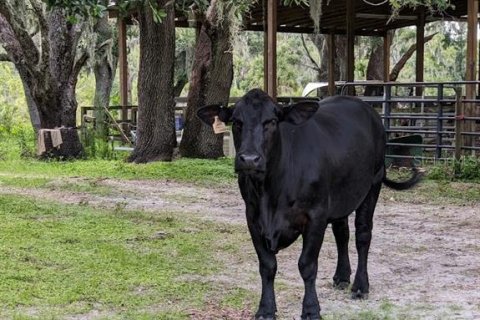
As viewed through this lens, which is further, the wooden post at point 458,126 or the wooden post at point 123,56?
the wooden post at point 123,56

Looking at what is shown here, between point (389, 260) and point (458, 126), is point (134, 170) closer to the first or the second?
point (458, 126)

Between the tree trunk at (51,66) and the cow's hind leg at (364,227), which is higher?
the tree trunk at (51,66)

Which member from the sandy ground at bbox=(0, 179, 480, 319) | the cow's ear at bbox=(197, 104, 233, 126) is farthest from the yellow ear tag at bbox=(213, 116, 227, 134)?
the sandy ground at bbox=(0, 179, 480, 319)

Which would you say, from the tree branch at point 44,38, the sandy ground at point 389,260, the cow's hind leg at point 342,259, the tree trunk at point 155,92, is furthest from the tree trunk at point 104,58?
the cow's hind leg at point 342,259

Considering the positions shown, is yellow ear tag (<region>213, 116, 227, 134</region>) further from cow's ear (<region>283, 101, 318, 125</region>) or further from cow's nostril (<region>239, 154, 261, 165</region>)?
cow's nostril (<region>239, 154, 261, 165</region>)

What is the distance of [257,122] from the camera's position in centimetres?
397

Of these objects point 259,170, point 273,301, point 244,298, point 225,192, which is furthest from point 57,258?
point 225,192

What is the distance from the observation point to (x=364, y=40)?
27.0 meters

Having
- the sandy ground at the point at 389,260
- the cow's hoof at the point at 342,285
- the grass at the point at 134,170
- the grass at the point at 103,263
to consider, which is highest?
the grass at the point at 134,170

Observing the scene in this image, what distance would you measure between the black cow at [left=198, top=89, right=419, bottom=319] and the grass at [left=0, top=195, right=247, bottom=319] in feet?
2.41

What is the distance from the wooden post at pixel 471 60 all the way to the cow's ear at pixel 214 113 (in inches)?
327

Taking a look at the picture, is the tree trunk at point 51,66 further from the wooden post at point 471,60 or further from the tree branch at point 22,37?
the wooden post at point 471,60

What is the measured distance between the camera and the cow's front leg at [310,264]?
4266 mm

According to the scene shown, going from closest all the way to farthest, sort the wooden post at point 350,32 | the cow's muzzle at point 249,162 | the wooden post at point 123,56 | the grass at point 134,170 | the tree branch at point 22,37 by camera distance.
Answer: the cow's muzzle at point 249,162
the grass at point 134,170
the tree branch at point 22,37
the wooden post at point 350,32
the wooden post at point 123,56
